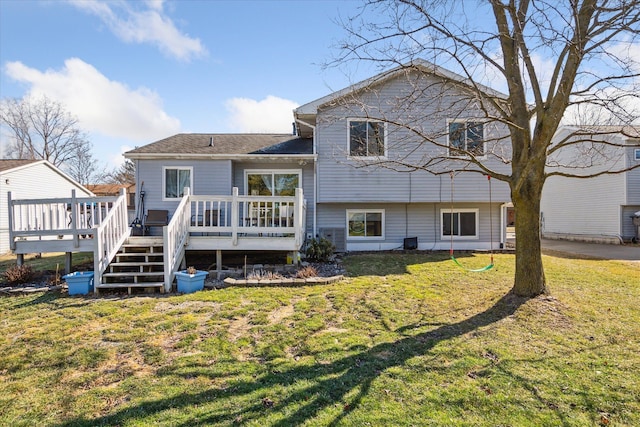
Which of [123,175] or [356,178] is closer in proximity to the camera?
[356,178]

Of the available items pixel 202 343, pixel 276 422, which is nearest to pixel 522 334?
pixel 276 422

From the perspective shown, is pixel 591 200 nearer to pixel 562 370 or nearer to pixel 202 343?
pixel 562 370

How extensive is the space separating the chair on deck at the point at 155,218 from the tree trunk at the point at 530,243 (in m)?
10.0

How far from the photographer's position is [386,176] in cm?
1138

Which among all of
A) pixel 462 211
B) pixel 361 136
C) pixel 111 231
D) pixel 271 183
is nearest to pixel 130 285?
pixel 111 231

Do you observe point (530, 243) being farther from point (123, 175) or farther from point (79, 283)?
point (123, 175)

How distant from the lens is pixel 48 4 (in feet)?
34.7

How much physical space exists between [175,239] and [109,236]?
1.38m

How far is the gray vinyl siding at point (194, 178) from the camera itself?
11.3m

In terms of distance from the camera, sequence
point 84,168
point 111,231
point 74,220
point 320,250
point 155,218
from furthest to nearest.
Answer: point 84,168 → point 155,218 → point 320,250 → point 74,220 → point 111,231

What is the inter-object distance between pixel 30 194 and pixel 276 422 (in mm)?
21534

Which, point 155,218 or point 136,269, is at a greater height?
point 155,218

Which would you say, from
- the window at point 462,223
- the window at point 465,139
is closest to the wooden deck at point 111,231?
the window at point 465,139

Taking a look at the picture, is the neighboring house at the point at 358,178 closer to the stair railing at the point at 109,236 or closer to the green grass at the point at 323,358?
the stair railing at the point at 109,236
